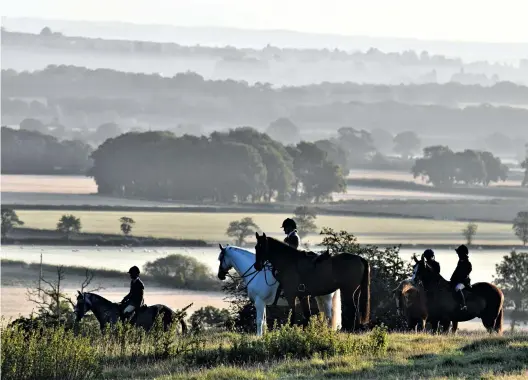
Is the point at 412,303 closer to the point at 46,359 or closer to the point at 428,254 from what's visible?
the point at 428,254

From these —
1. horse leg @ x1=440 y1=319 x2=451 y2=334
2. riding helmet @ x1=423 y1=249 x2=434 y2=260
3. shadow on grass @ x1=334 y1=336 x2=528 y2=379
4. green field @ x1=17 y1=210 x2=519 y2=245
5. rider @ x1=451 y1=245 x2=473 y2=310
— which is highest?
green field @ x1=17 y1=210 x2=519 y2=245

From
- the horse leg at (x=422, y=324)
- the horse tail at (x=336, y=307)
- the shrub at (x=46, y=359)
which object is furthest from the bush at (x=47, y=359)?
the horse leg at (x=422, y=324)

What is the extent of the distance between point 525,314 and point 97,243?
48.7 meters

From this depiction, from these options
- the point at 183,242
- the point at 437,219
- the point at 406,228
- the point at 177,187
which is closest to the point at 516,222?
the point at 406,228

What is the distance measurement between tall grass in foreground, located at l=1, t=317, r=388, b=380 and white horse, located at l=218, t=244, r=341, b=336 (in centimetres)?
198

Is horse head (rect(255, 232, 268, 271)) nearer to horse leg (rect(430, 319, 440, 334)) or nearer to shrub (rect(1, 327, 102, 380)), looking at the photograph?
horse leg (rect(430, 319, 440, 334))

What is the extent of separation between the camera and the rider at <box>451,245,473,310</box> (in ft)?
102

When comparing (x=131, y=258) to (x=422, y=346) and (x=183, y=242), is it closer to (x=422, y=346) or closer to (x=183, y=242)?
(x=183, y=242)

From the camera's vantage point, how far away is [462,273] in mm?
31297

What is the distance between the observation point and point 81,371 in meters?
25.2

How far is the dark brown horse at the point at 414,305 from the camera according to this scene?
3192 cm

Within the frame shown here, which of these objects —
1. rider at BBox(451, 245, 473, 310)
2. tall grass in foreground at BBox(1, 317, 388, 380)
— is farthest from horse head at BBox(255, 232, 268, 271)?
rider at BBox(451, 245, 473, 310)

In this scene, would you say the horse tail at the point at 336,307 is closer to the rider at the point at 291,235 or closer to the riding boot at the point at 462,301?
the rider at the point at 291,235

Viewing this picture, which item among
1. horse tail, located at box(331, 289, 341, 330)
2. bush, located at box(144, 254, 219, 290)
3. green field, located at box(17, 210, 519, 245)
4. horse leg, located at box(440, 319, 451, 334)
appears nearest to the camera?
horse tail, located at box(331, 289, 341, 330)
